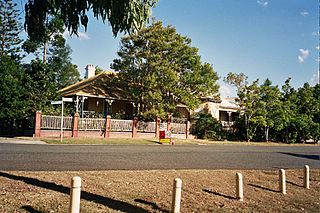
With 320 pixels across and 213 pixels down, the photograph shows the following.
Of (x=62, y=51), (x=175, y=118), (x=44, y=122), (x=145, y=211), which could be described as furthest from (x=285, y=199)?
(x=62, y=51)

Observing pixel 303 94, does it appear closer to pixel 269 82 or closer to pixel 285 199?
pixel 269 82

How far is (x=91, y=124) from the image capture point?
76.7 feet

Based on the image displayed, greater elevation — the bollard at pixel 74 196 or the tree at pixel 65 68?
the tree at pixel 65 68

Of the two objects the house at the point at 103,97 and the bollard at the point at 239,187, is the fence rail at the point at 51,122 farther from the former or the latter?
the bollard at the point at 239,187

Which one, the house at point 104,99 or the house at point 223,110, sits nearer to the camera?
the house at point 104,99

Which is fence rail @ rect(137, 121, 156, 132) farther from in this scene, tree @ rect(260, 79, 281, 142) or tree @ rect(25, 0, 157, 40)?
tree @ rect(25, 0, 157, 40)

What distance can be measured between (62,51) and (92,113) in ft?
124

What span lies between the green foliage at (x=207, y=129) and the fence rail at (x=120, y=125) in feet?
25.8

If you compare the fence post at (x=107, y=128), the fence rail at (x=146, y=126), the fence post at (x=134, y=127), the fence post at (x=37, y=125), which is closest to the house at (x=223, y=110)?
the fence rail at (x=146, y=126)

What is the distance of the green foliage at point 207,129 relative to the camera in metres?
30.3

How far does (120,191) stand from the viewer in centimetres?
666

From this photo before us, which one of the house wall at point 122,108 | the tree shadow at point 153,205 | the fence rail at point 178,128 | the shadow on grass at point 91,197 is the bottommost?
the tree shadow at point 153,205

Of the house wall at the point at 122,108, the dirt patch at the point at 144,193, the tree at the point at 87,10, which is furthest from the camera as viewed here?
the house wall at the point at 122,108

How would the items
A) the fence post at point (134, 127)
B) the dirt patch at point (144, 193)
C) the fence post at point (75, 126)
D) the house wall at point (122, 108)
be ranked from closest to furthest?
the dirt patch at point (144, 193)
the fence post at point (75, 126)
the fence post at point (134, 127)
the house wall at point (122, 108)
